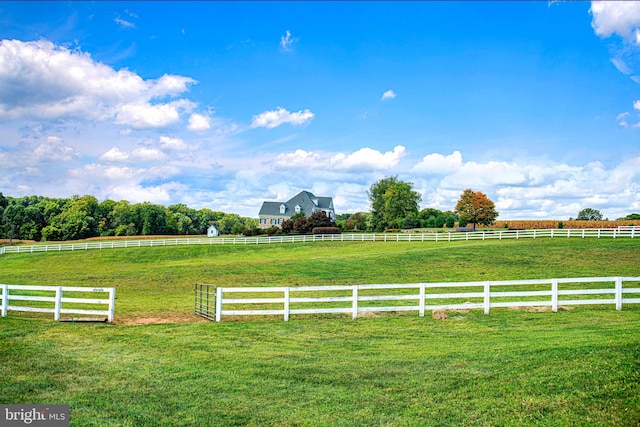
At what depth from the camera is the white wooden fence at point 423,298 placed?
1617 centimetres

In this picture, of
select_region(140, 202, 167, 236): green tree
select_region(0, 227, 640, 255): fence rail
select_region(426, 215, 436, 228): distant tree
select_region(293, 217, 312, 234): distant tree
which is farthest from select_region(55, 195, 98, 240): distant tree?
select_region(426, 215, 436, 228): distant tree

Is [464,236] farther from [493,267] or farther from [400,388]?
[400,388]

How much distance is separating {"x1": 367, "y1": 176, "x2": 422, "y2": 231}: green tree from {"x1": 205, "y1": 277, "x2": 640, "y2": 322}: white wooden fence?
68.5 m

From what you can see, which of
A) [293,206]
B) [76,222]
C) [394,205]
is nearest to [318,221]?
[394,205]

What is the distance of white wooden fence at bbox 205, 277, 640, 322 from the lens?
53.1 ft

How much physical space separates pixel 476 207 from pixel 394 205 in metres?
17.3

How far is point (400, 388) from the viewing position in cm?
916

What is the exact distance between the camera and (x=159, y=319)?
17.0 metres

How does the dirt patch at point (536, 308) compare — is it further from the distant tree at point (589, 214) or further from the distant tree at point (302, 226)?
the distant tree at point (589, 214)

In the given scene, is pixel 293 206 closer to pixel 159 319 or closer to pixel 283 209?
pixel 283 209

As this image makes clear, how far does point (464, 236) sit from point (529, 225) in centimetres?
4385
